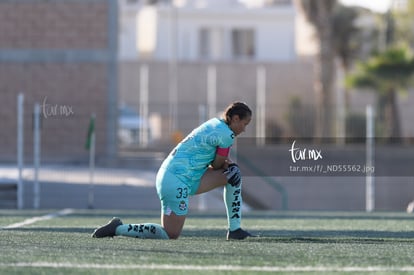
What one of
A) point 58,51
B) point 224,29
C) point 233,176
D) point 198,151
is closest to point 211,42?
point 224,29

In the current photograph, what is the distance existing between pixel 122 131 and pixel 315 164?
16541mm

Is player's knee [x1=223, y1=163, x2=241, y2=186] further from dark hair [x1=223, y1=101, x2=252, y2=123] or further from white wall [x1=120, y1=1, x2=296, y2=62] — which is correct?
white wall [x1=120, y1=1, x2=296, y2=62]

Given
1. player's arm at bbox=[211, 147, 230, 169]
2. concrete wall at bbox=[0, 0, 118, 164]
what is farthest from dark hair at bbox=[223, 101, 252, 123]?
concrete wall at bbox=[0, 0, 118, 164]

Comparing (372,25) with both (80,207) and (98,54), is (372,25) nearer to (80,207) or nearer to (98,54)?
(98,54)

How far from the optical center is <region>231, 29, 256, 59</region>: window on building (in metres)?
51.8

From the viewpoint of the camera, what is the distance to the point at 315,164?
22391mm

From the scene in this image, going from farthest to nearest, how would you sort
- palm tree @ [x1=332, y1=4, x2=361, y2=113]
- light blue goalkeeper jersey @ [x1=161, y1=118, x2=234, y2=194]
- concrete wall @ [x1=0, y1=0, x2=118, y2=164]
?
palm tree @ [x1=332, y1=4, x2=361, y2=113] < concrete wall @ [x1=0, y1=0, x2=118, y2=164] < light blue goalkeeper jersey @ [x1=161, y1=118, x2=234, y2=194]

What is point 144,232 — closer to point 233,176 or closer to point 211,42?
point 233,176

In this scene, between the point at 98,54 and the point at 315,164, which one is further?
the point at 98,54

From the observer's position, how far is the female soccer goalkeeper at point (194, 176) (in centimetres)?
966

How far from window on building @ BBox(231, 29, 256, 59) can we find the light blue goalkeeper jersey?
42169 millimetres

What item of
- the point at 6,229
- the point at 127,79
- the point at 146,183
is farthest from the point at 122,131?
the point at 6,229

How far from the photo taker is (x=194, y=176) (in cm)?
977

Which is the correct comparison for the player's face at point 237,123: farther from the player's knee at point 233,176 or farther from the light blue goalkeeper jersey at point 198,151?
the player's knee at point 233,176
